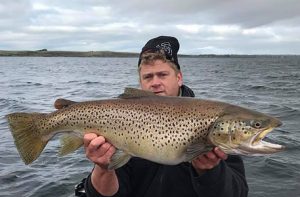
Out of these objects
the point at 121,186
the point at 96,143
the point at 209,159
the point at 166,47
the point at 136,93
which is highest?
the point at 166,47

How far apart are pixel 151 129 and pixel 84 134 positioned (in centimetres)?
75

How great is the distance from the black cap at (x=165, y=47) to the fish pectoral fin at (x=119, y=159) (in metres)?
1.67

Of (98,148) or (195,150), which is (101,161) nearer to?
(98,148)

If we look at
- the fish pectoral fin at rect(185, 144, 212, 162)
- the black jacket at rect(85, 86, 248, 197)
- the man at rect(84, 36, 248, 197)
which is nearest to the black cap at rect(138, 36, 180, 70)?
the man at rect(84, 36, 248, 197)

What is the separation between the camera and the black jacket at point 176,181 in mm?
4703

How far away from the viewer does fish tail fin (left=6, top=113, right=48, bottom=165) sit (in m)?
4.97

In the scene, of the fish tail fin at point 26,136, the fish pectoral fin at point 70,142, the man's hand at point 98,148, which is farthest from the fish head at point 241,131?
the fish tail fin at point 26,136

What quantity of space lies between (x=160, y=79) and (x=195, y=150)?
150cm

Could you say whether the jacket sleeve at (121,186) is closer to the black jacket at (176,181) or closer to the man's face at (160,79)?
the black jacket at (176,181)

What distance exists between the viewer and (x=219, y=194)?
471cm

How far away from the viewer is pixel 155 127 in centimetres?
451

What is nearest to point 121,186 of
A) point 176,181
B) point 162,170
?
point 162,170

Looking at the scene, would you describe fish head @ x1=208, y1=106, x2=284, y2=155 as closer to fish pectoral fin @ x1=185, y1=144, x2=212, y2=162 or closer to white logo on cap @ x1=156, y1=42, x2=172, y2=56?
fish pectoral fin @ x1=185, y1=144, x2=212, y2=162

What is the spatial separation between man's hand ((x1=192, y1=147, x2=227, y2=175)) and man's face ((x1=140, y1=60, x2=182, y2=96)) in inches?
48.2
